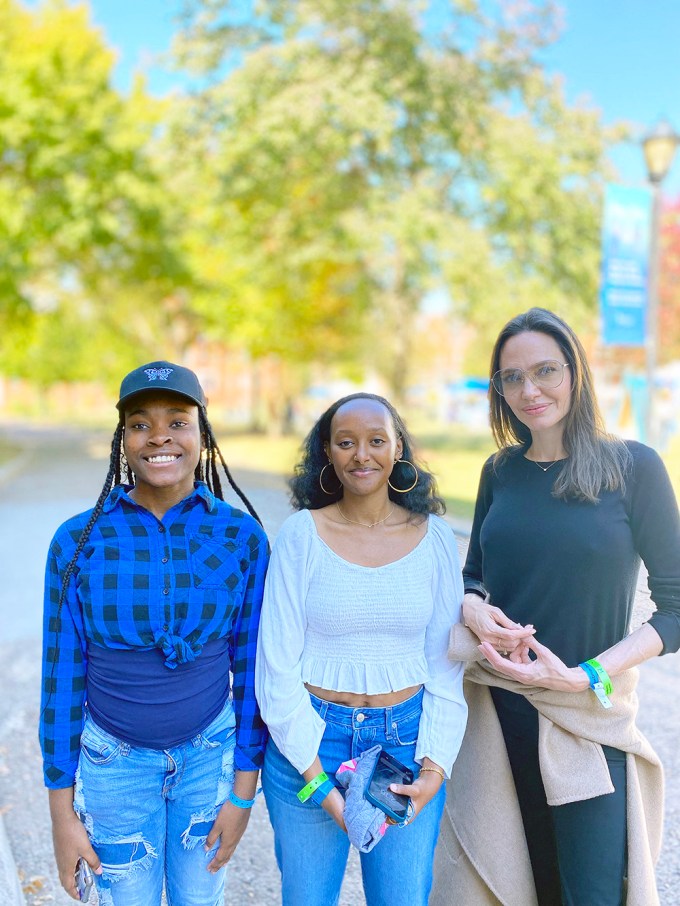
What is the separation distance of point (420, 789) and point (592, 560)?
74 centimetres

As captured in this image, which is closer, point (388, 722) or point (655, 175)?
point (388, 722)

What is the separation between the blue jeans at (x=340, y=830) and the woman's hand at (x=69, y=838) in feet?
1.59

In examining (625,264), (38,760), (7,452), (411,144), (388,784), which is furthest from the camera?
(7,452)

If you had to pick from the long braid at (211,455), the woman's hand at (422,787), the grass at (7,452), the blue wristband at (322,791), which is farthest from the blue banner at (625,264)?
the grass at (7,452)

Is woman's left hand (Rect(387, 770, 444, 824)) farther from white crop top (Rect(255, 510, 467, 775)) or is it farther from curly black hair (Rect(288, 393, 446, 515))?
curly black hair (Rect(288, 393, 446, 515))

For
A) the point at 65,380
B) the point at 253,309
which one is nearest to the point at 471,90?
the point at 253,309

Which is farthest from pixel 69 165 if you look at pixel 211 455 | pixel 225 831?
pixel 225 831

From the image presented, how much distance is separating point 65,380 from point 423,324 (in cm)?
2960

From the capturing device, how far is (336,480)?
89.3 inches

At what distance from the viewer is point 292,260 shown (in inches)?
766

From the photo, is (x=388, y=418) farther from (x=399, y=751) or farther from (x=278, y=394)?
(x=278, y=394)

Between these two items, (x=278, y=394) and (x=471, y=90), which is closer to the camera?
(x=471, y=90)

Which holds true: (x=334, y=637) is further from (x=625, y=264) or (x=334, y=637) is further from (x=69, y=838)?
(x=625, y=264)

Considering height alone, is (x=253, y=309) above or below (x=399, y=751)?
above
